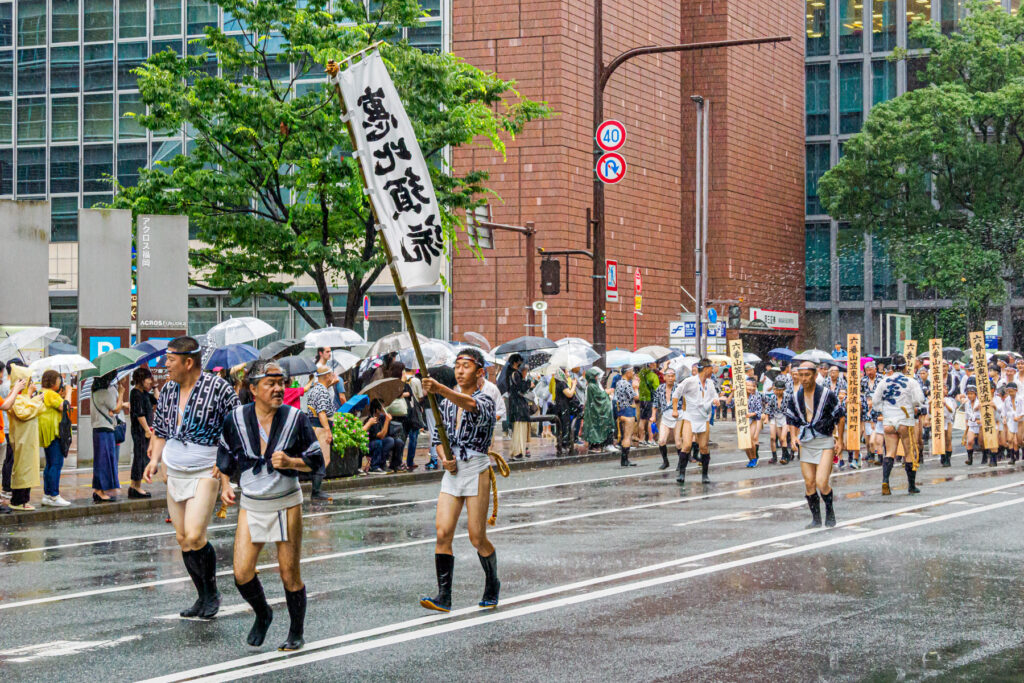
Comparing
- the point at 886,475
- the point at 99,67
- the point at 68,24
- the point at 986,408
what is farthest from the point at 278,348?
the point at 68,24

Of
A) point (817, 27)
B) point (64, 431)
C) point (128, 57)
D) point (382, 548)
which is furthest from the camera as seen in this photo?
point (817, 27)

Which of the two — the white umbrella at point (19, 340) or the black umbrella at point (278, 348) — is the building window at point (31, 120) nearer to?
the black umbrella at point (278, 348)

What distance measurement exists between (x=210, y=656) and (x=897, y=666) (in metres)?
Result: 4.00

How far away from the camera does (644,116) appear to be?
47.0 meters

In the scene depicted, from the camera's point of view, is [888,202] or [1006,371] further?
[888,202]

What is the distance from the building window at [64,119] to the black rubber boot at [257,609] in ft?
133

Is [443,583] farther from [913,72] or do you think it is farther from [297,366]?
[913,72]

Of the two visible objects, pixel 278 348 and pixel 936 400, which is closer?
pixel 278 348

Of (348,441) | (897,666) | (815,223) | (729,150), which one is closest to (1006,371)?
(348,441)

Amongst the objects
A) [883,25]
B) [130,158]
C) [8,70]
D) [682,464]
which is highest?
[883,25]

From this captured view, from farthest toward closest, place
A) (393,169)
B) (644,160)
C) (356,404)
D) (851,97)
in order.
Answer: (851,97), (644,160), (356,404), (393,169)

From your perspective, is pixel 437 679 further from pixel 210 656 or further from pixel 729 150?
pixel 729 150

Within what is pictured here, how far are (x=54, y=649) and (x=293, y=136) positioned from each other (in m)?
20.0

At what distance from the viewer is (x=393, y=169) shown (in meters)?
9.33
